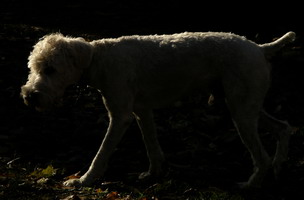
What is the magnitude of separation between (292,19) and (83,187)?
22.4 feet

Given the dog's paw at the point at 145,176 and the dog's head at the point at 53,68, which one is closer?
the dog's head at the point at 53,68

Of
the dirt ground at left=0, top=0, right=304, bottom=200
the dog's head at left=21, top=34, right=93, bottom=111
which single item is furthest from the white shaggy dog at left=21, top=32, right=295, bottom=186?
the dirt ground at left=0, top=0, right=304, bottom=200

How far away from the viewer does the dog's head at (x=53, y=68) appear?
5320 mm

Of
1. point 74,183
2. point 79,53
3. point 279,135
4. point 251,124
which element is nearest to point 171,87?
point 251,124

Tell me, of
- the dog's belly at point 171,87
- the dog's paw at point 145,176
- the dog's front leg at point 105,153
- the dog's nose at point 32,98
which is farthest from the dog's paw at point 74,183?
the dog's belly at point 171,87

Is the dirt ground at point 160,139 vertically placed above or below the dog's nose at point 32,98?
below

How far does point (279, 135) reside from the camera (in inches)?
237

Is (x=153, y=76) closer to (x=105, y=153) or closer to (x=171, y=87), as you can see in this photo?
(x=171, y=87)

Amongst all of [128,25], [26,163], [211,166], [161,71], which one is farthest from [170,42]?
[128,25]

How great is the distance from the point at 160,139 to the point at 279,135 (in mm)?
1660

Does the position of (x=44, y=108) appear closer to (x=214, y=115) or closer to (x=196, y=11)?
(x=214, y=115)

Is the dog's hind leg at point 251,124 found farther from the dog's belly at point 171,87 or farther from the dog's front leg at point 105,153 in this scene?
the dog's front leg at point 105,153

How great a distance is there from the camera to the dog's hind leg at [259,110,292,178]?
5879 millimetres

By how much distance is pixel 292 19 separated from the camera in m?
10.9
